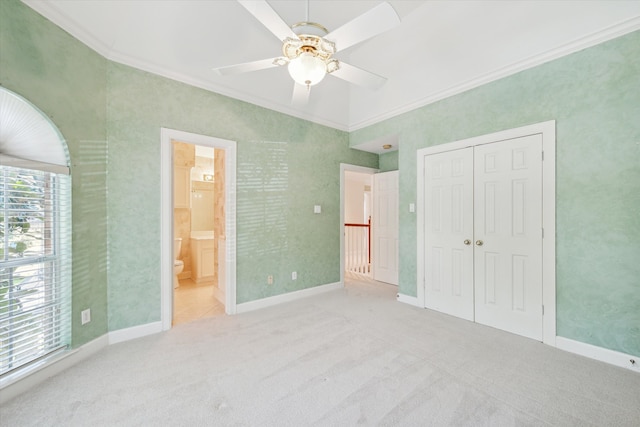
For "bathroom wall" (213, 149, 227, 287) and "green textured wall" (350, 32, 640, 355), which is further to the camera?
"bathroom wall" (213, 149, 227, 287)

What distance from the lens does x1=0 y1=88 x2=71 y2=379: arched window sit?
1713mm

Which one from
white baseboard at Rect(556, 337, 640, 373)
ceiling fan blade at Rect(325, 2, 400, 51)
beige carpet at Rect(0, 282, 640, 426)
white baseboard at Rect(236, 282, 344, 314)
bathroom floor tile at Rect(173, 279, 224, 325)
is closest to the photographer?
ceiling fan blade at Rect(325, 2, 400, 51)

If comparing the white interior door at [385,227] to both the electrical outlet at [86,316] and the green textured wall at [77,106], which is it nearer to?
the green textured wall at [77,106]

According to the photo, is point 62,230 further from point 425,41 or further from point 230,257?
point 425,41

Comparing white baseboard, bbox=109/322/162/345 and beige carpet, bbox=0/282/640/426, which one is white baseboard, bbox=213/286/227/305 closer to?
beige carpet, bbox=0/282/640/426

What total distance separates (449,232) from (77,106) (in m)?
4.03

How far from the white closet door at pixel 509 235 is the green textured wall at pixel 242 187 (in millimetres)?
2115

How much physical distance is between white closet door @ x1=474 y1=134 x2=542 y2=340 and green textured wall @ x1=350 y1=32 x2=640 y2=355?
0.59 ft

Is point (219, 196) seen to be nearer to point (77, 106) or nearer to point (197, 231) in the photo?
point (77, 106)

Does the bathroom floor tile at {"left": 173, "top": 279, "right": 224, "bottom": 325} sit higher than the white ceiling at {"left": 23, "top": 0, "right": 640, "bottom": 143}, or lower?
lower

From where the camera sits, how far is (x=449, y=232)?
3.21m

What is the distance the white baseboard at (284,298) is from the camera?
3.30 m

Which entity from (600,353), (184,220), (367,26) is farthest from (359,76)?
(184,220)

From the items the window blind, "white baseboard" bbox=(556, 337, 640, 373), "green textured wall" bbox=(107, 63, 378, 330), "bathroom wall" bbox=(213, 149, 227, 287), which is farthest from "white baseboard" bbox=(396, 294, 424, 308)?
the window blind
